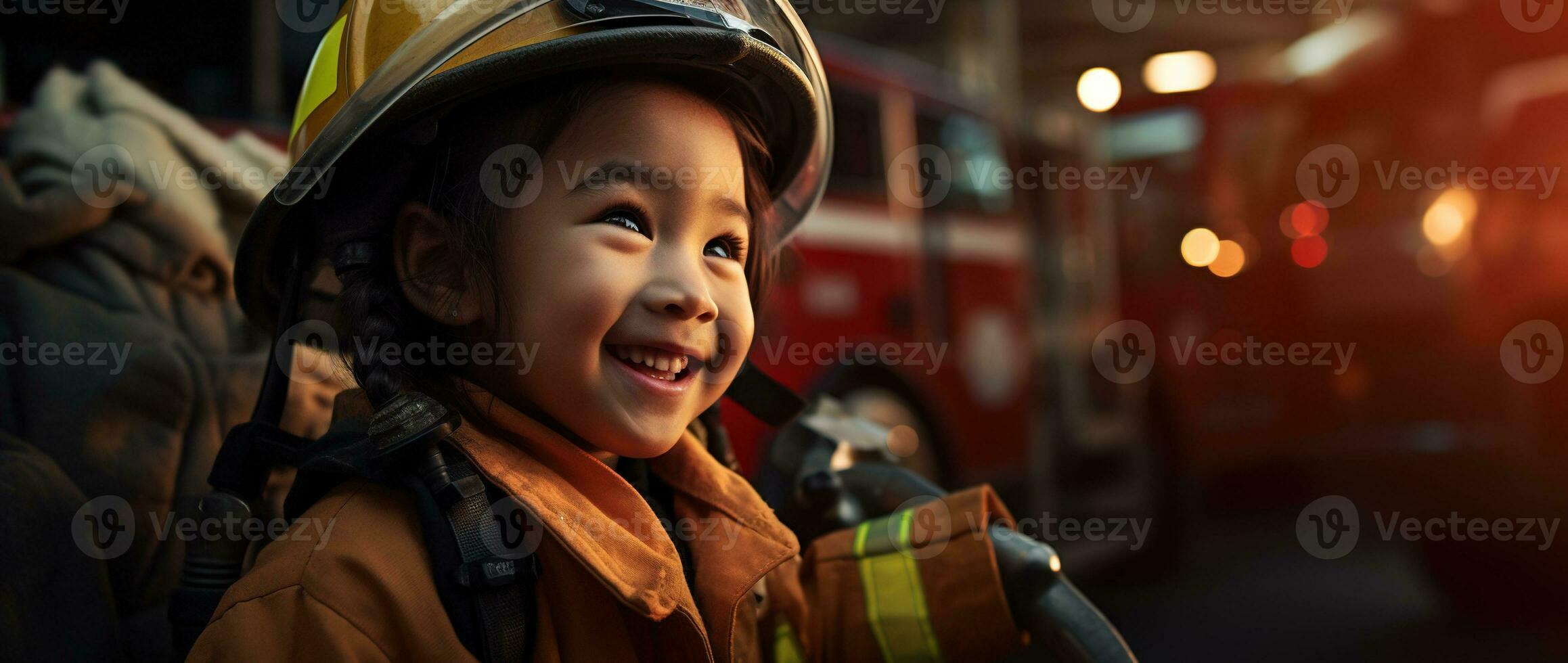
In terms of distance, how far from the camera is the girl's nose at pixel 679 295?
50.6 inches

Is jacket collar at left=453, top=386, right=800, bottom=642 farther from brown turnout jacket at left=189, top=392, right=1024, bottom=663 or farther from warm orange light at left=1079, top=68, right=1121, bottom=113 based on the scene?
warm orange light at left=1079, top=68, right=1121, bottom=113

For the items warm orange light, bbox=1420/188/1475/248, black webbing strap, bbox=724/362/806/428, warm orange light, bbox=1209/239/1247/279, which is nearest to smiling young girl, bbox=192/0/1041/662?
black webbing strap, bbox=724/362/806/428

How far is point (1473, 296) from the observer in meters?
4.15

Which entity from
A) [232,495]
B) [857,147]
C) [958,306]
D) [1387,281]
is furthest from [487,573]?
[1387,281]

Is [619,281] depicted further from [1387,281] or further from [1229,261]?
[1229,261]

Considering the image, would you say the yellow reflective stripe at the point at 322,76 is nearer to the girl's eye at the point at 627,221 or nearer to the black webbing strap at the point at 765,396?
the girl's eye at the point at 627,221

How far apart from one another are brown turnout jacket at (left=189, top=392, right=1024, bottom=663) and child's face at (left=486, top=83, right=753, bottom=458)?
0.07m

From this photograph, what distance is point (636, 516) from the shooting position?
1.34 meters

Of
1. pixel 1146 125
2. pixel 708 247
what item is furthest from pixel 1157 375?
pixel 708 247

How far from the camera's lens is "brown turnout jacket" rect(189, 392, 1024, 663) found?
1.11 meters

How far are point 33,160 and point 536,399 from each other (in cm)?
92

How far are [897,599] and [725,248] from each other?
0.52m

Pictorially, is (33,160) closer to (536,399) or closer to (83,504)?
(83,504)

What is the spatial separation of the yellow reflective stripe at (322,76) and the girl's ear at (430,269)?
0.19 m
